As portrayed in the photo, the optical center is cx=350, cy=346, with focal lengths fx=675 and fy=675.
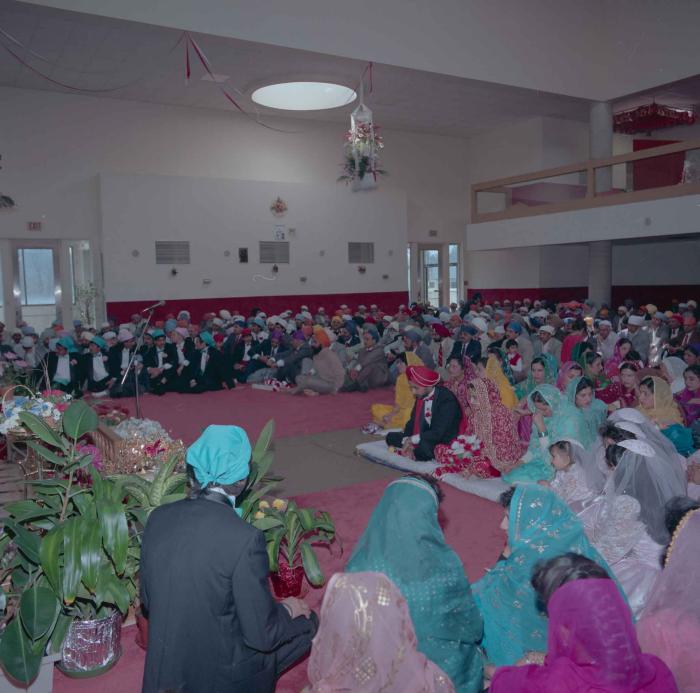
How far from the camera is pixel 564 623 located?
5.84ft

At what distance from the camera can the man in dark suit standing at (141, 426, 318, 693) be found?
1.92 meters

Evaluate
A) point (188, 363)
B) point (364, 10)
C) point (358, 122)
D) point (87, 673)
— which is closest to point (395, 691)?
point (87, 673)

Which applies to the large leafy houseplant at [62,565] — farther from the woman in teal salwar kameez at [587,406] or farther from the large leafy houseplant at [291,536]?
the woman in teal salwar kameez at [587,406]

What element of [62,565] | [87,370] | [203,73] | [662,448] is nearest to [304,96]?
[203,73]

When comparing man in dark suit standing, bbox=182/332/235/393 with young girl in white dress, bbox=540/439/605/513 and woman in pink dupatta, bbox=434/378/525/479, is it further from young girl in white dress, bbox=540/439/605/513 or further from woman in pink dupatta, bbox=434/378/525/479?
young girl in white dress, bbox=540/439/605/513

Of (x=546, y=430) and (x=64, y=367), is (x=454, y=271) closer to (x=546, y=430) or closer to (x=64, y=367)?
(x=64, y=367)

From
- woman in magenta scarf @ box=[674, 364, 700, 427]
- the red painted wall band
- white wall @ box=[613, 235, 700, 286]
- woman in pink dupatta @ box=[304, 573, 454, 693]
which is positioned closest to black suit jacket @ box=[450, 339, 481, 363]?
woman in magenta scarf @ box=[674, 364, 700, 427]

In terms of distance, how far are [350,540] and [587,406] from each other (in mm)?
2185

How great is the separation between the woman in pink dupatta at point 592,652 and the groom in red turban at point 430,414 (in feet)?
12.5

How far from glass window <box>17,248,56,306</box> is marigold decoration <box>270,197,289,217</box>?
463 centimetres

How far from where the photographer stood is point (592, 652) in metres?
1.70

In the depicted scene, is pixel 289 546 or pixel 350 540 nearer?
pixel 289 546

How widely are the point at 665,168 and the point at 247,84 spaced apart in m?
7.57

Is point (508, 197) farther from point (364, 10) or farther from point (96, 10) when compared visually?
point (96, 10)
